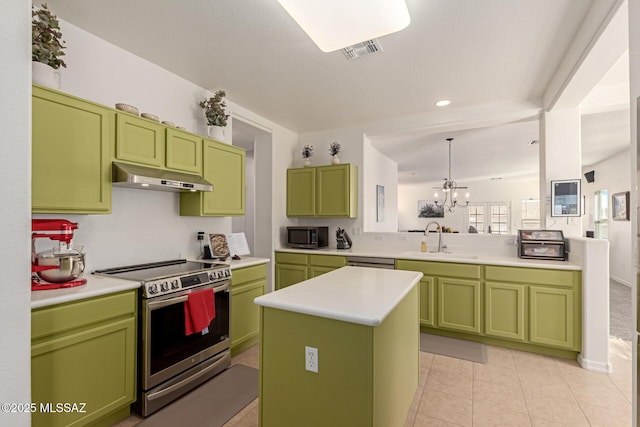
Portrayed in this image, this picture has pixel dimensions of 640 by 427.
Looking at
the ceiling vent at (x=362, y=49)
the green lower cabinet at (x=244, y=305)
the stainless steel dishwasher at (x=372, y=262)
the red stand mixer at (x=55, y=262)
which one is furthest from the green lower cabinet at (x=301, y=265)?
the red stand mixer at (x=55, y=262)

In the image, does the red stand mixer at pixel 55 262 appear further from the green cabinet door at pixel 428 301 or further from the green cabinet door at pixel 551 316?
the green cabinet door at pixel 551 316

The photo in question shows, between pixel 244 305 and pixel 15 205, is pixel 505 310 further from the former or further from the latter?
pixel 15 205

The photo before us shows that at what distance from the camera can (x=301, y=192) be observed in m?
4.43

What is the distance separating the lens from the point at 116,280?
199 cm

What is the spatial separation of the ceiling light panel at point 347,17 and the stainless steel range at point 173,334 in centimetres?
190

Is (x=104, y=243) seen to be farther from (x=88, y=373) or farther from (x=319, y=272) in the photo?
(x=319, y=272)

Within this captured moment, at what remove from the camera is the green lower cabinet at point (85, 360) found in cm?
153

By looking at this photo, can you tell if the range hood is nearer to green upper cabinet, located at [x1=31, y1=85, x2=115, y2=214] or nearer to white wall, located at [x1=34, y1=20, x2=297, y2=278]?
green upper cabinet, located at [x1=31, y1=85, x2=115, y2=214]

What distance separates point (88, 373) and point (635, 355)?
9.58 ft

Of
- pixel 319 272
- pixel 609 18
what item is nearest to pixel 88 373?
pixel 319 272

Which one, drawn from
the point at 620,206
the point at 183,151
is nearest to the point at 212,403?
the point at 183,151

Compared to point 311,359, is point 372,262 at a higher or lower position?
higher

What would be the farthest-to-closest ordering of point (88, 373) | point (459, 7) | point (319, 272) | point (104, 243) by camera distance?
1. point (319, 272)
2. point (104, 243)
3. point (459, 7)
4. point (88, 373)

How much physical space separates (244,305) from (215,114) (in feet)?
6.32
